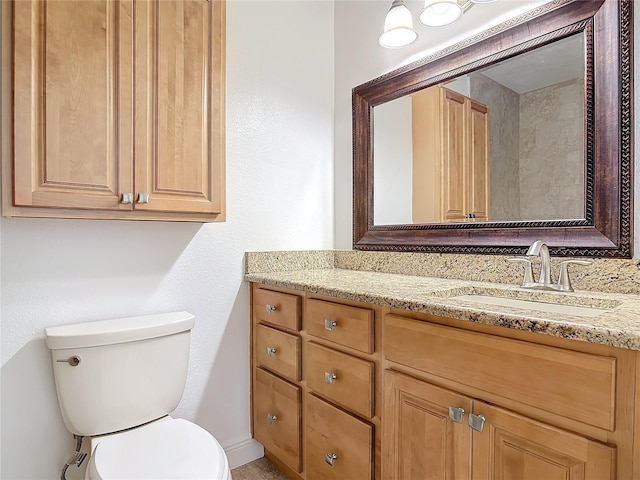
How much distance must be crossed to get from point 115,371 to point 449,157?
60.5 inches

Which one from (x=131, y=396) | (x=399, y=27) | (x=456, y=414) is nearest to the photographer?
(x=456, y=414)

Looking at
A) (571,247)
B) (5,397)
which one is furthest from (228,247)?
(571,247)

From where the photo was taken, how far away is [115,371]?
4.39 ft

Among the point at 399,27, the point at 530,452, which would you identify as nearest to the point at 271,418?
the point at 530,452

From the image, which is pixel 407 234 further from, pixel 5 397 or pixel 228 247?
pixel 5 397

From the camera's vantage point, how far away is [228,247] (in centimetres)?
184

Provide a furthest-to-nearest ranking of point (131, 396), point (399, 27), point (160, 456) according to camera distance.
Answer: point (399, 27) < point (131, 396) < point (160, 456)

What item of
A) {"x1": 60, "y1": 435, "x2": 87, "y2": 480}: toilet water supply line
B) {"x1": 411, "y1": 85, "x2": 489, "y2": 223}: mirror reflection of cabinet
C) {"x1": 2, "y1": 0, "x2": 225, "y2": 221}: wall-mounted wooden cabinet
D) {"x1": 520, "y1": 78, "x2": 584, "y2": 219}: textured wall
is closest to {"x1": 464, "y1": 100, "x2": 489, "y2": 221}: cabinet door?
{"x1": 411, "y1": 85, "x2": 489, "y2": 223}: mirror reflection of cabinet

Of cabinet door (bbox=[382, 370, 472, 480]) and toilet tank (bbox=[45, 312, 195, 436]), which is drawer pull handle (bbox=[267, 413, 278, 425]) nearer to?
toilet tank (bbox=[45, 312, 195, 436])

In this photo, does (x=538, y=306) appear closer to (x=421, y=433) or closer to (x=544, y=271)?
(x=544, y=271)

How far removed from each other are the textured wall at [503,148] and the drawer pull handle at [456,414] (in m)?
0.79

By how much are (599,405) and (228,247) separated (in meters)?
1.48

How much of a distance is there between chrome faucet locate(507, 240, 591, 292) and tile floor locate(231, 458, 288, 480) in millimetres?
1341

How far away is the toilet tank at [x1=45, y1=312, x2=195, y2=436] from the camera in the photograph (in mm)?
1292
